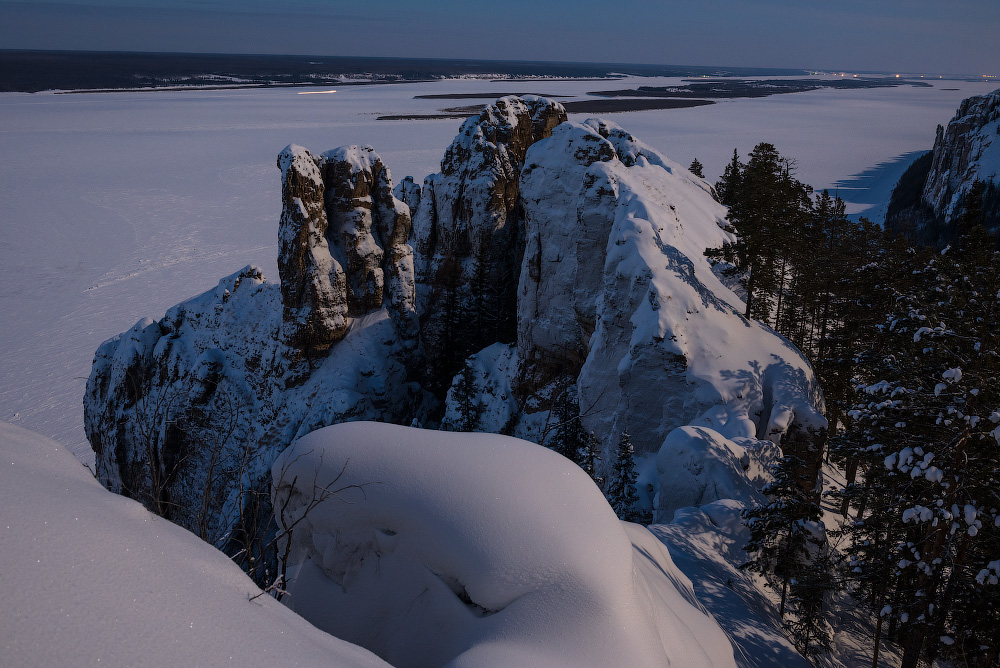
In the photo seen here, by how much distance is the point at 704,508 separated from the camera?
1661 cm

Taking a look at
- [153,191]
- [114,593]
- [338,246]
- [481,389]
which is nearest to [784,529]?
[114,593]

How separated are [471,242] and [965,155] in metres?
74.1

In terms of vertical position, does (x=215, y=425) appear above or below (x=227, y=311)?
below

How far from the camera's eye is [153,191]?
330 feet

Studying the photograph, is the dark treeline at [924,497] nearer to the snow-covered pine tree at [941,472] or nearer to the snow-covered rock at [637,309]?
the snow-covered pine tree at [941,472]

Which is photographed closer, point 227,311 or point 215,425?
point 215,425

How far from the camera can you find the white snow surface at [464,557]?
18.5 feet

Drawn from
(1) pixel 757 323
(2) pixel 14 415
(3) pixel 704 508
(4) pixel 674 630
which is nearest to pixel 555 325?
(1) pixel 757 323

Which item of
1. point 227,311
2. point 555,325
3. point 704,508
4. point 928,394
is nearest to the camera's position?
point 928,394

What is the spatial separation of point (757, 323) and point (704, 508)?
10.3 metres

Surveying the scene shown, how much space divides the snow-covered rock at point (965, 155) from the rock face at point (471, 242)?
57.7m

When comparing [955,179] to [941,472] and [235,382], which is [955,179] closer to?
[941,472]

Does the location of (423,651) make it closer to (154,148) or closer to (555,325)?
(555,325)

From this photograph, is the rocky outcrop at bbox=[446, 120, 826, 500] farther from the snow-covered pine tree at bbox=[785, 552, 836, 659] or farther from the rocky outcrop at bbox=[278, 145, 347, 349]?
the rocky outcrop at bbox=[278, 145, 347, 349]
